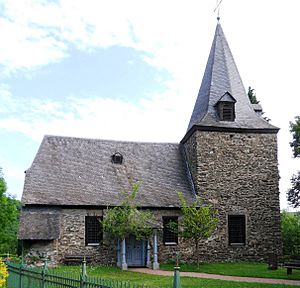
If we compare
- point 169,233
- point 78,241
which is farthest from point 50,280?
point 169,233

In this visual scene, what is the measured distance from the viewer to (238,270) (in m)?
20.3

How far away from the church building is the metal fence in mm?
7885

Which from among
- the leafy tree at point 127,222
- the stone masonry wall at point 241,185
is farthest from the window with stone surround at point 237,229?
the leafy tree at point 127,222

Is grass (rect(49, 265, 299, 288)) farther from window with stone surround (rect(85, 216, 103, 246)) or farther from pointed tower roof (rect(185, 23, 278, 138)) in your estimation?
pointed tower roof (rect(185, 23, 278, 138))

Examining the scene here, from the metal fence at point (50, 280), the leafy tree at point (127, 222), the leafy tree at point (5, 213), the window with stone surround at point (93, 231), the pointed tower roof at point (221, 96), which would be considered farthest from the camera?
the leafy tree at point (5, 213)

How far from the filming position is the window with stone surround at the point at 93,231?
76.0 ft

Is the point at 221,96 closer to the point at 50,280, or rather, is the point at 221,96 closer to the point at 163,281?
the point at 163,281

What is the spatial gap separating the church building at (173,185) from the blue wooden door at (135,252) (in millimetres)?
51

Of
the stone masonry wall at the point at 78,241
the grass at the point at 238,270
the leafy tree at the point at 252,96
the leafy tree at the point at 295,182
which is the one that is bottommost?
the grass at the point at 238,270

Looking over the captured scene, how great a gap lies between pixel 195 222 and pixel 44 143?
9804mm

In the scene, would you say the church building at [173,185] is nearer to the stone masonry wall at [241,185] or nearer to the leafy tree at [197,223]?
the stone masonry wall at [241,185]

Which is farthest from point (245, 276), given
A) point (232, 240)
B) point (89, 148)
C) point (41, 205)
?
point (89, 148)

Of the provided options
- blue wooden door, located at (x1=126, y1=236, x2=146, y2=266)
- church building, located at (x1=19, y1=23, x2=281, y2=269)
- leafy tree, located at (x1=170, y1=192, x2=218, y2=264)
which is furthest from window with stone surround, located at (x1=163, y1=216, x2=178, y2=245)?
leafy tree, located at (x1=170, y1=192, x2=218, y2=264)

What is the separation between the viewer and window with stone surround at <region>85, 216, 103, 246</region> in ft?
76.0
